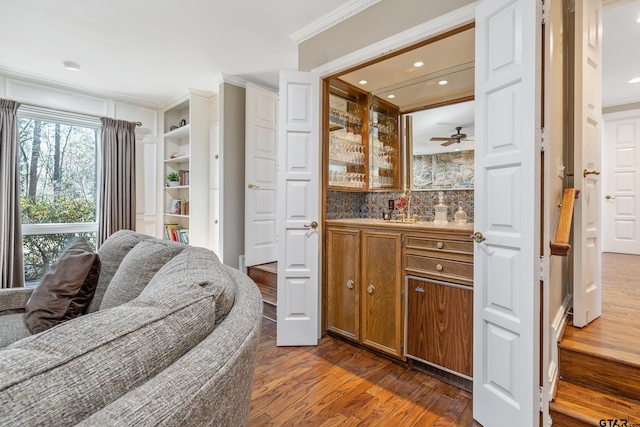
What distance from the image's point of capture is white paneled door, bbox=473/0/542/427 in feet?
4.63

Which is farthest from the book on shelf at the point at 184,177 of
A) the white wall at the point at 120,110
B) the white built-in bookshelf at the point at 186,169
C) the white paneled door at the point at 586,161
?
the white paneled door at the point at 586,161

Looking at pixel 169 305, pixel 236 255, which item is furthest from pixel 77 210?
pixel 169 305

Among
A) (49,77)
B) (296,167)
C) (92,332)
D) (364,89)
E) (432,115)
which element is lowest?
(92,332)

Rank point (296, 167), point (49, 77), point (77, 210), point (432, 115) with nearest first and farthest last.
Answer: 1. point (296, 167)
2. point (432, 115)
3. point (49, 77)
4. point (77, 210)

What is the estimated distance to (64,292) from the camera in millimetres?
1569

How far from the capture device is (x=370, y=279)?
243 centimetres

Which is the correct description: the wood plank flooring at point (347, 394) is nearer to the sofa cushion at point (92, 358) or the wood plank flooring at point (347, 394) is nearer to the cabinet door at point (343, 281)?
the cabinet door at point (343, 281)

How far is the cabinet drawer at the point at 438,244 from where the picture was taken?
192 centimetres

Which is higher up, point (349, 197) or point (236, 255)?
point (349, 197)

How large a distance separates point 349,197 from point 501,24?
1.88 meters

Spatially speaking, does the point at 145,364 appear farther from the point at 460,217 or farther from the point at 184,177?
the point at 184,177

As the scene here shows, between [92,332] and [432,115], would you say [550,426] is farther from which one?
[432,115]

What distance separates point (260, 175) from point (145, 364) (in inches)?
131

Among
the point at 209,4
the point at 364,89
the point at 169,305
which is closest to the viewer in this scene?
the point at 169,305
